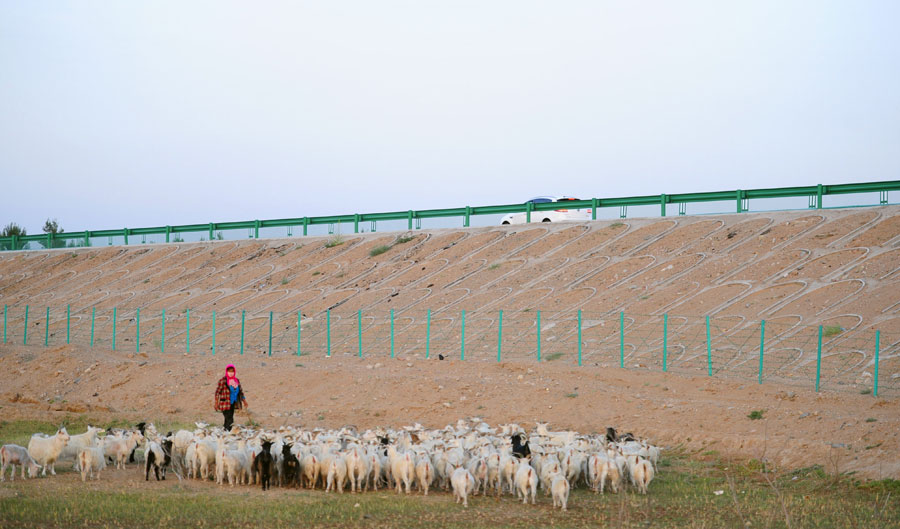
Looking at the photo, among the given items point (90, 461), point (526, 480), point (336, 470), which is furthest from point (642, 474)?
point (90, 461)

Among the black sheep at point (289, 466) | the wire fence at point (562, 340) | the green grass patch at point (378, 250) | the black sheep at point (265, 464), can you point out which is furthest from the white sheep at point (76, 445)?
the green grass patch at point (378, 250)

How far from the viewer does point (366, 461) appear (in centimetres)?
1445

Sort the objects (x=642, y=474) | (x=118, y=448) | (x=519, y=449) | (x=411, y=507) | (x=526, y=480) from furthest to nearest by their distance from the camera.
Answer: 1. (x=118, y=448)
2. (x=519, y=449)
3. (x=642, y=474)
4. (x=526, y=480)
5. (x=411, y=507)

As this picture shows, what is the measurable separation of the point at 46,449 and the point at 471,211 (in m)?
38.0

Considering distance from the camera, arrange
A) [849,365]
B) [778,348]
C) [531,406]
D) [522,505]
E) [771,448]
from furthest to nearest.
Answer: [778,348]
[849,365]
[531,406]
[771,448]
[522,505]

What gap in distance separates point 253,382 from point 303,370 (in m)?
1.62

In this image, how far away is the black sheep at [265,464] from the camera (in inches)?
567

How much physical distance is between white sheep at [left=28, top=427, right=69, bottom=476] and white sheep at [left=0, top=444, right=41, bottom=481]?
0.37 meters

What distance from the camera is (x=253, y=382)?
92.7 ft

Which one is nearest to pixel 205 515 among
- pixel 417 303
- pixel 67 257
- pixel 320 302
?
pixel 417 303

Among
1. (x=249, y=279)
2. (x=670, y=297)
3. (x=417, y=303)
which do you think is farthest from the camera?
(x=249, y=279)

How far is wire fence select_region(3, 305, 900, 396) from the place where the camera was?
26.3 m

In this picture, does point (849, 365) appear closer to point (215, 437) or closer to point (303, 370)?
point (303, 370)

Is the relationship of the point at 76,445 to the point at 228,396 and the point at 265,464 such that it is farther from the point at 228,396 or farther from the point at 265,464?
the point at 228,396
